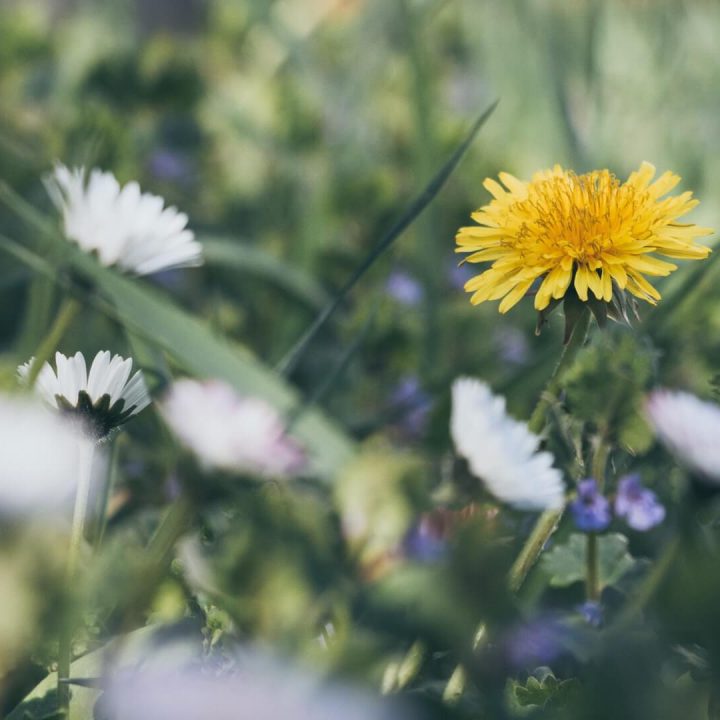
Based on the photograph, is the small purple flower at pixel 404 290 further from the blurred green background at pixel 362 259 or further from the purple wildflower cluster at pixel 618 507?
the purple wildflower cluster at pixel 618 507

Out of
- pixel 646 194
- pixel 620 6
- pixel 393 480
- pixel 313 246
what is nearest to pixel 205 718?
pixel 393 480

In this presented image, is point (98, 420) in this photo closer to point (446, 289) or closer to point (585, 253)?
point (585, 253)

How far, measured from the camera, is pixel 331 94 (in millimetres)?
1492

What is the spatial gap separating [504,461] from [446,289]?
2.53 ft

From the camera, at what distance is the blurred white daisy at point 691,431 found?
16.3 inches

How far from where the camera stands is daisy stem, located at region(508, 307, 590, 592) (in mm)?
491

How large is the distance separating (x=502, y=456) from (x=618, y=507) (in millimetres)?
136

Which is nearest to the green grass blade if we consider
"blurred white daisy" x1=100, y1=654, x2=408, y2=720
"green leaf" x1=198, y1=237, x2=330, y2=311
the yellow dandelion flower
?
the yellow dandelion flower

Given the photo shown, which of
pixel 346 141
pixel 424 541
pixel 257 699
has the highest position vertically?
pixel 346 141

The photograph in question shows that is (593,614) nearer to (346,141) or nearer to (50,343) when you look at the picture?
(50,343)

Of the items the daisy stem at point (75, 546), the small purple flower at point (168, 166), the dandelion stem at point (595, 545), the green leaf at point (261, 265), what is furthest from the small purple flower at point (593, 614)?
the small purple flower at point (168, 166)

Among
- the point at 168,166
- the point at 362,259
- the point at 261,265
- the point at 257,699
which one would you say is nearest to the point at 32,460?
the point at 257,699

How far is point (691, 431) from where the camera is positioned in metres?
0.43

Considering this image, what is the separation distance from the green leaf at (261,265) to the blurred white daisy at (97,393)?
514 mm
